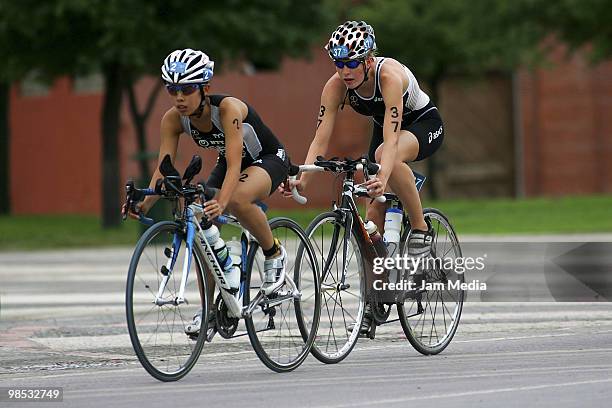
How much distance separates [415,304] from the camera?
902 cm

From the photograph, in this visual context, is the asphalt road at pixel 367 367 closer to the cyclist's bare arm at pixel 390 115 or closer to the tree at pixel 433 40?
the cyclist's bare arm at pixel 390 115

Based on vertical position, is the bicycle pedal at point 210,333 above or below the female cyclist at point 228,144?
below

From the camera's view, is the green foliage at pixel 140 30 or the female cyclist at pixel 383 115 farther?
the green foliage at pixel 140 30

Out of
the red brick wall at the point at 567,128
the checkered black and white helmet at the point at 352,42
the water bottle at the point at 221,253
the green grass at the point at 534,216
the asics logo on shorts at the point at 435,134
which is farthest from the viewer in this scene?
the red brick wall at the point at 567,128

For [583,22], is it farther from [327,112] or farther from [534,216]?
[327,112]

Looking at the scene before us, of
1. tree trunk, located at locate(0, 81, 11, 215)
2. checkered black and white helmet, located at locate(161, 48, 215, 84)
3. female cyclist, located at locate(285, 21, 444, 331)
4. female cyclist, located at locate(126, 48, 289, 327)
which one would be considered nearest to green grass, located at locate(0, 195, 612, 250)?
tree trunk, located at locate(0, 81, 11, 215)

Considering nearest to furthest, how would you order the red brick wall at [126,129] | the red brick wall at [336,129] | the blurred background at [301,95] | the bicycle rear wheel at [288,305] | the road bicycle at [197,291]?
the road bicycle at [197,291]
the bicycle rear wheel at [288,305]
the blurred background at [301,95]
the red brick wall at [126,129]
the red brick wall at [336,129]

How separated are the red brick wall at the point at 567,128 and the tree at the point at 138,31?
40.2 ft

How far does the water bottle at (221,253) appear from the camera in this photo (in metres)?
8.01

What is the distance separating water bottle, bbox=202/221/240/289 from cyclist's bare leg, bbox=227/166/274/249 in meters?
0.16

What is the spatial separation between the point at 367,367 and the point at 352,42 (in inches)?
73.2

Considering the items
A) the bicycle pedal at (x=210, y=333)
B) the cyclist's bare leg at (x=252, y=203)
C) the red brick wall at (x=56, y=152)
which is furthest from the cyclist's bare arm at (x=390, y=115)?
the red brick wall at (x=56, y=152)

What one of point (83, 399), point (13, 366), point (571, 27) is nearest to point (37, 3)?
point (571, 27)

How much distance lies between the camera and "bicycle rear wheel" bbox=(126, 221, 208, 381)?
7492mm
